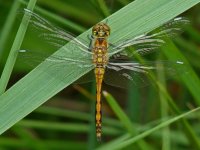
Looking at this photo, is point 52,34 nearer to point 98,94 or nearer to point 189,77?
point 98,94

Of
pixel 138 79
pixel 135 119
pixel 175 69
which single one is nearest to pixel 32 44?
pixel 135 119

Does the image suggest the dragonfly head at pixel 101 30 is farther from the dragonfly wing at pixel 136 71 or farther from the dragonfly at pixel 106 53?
the dragonfly wing at pixel 136 71

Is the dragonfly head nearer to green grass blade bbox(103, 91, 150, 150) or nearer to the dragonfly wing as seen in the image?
the dragonfly wing

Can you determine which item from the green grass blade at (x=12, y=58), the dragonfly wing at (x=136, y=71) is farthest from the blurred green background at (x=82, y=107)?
the green grass blade at (x=12, y=58)

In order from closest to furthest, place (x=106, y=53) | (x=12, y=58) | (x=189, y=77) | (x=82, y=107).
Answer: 1. (x=12, y=58)
2. (x=189, y=77)
3. (x=106, y=53)
4. (x=82, y=107)

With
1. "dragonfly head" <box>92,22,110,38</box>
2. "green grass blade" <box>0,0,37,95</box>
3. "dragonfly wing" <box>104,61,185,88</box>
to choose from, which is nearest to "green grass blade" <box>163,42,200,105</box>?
"dragonfly wing" <box>104,61,185,88</box>

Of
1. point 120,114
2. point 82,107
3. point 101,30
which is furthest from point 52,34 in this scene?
point 82,107
